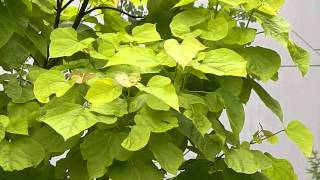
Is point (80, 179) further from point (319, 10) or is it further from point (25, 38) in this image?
point (319, 10)

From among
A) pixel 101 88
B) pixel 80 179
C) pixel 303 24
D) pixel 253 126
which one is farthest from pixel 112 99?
pixel 303 24

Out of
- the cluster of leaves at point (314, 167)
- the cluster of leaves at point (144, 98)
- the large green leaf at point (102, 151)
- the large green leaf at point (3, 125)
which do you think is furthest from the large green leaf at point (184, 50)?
the cluster of leaves at point (314, 167)

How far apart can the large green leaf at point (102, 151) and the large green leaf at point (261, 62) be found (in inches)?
7.4

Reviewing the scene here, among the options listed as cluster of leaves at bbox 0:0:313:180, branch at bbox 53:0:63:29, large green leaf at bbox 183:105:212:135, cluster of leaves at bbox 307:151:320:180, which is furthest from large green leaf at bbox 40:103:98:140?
cluster of leaves at bbox 307:151:320:180

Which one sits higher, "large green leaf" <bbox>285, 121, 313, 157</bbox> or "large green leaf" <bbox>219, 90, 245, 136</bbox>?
"large green leaf" <bbox>219, 90, 245, 136</bbox>

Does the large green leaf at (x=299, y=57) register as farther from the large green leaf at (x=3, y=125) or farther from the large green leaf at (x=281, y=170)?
the large green leaf at (x=3, y=125)

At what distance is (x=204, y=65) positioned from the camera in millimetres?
537

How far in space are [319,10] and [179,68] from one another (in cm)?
128

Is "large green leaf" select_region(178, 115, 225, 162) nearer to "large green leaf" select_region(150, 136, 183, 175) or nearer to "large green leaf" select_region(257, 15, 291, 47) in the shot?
"large green leaf" select_region(150, 136, 183, 175)

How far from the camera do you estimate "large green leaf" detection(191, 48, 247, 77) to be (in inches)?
20.8

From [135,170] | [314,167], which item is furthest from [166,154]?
[314,167]

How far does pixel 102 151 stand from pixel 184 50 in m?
0.14

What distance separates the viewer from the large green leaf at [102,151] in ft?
1.74

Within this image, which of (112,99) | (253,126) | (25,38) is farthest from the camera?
(253,126)
